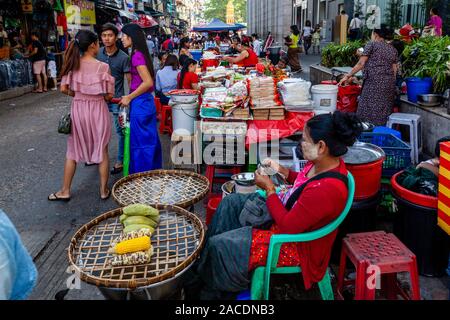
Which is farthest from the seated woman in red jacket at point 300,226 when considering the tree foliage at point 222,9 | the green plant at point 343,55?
the tree foliage at point 222,9

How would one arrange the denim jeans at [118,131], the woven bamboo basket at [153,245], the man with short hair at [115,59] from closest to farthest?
the woven bamboo basket at [153,245]
the man with short hair at [115,59]
the denim jeans at [118,131]

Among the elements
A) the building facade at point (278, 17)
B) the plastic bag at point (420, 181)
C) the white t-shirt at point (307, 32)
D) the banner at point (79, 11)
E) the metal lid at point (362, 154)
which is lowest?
the plastic bag at point (420, 181)

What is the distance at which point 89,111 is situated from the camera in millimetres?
4668

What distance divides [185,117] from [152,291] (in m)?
3.41

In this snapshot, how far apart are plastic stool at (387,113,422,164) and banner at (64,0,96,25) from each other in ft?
52.9

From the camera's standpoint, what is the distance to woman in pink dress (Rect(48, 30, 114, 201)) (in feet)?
14.7

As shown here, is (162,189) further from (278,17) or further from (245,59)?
(278,17)

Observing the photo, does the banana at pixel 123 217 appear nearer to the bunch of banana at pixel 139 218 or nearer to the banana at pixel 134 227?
the bunch of banana at pixel 139 218

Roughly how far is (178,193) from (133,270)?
1136 millimetres

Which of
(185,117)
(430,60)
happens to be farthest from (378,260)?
(430,60)

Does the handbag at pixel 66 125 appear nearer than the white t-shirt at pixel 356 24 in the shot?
Yes

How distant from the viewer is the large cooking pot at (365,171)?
10.9ft

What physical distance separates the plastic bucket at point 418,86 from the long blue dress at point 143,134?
13.3 feet

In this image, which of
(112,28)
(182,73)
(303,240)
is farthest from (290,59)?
(303,240)
